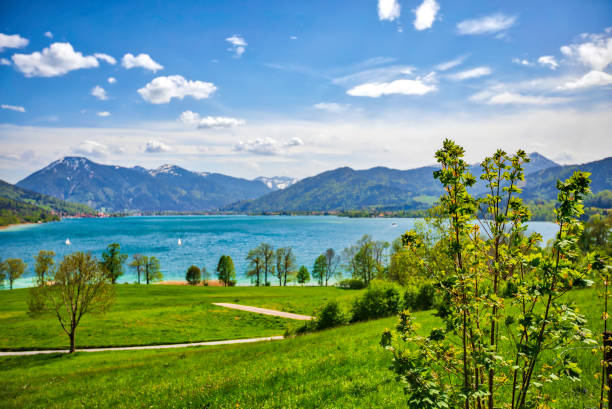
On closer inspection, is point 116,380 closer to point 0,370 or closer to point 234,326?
point 0,370

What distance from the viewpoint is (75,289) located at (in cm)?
3234

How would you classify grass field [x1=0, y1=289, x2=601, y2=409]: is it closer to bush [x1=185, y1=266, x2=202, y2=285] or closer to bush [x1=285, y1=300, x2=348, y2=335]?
bush [x1=285, y1=300, x2=348, y2=335]

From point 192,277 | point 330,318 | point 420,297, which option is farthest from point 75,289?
point 192,277

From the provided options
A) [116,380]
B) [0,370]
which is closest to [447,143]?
[116,380]

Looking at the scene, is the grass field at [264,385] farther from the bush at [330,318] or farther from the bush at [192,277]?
the bush at [192,277]

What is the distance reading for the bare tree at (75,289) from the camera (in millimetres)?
31484

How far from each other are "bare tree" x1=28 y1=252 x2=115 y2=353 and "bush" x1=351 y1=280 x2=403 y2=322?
2684 centimetres

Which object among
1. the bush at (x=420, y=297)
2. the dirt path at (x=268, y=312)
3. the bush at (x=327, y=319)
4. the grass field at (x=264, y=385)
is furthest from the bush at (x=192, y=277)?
the bush at (x=420, y=297)

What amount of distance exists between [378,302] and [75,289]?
31.1 meters

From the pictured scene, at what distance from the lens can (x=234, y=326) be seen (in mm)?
44062

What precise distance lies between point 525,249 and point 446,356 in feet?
5.88

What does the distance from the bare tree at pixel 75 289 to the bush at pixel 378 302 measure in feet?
88.1

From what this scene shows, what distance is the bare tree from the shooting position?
1240 inches

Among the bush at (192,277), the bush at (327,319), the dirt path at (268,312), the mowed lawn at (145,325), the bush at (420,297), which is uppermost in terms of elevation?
the bush at (420,297)
